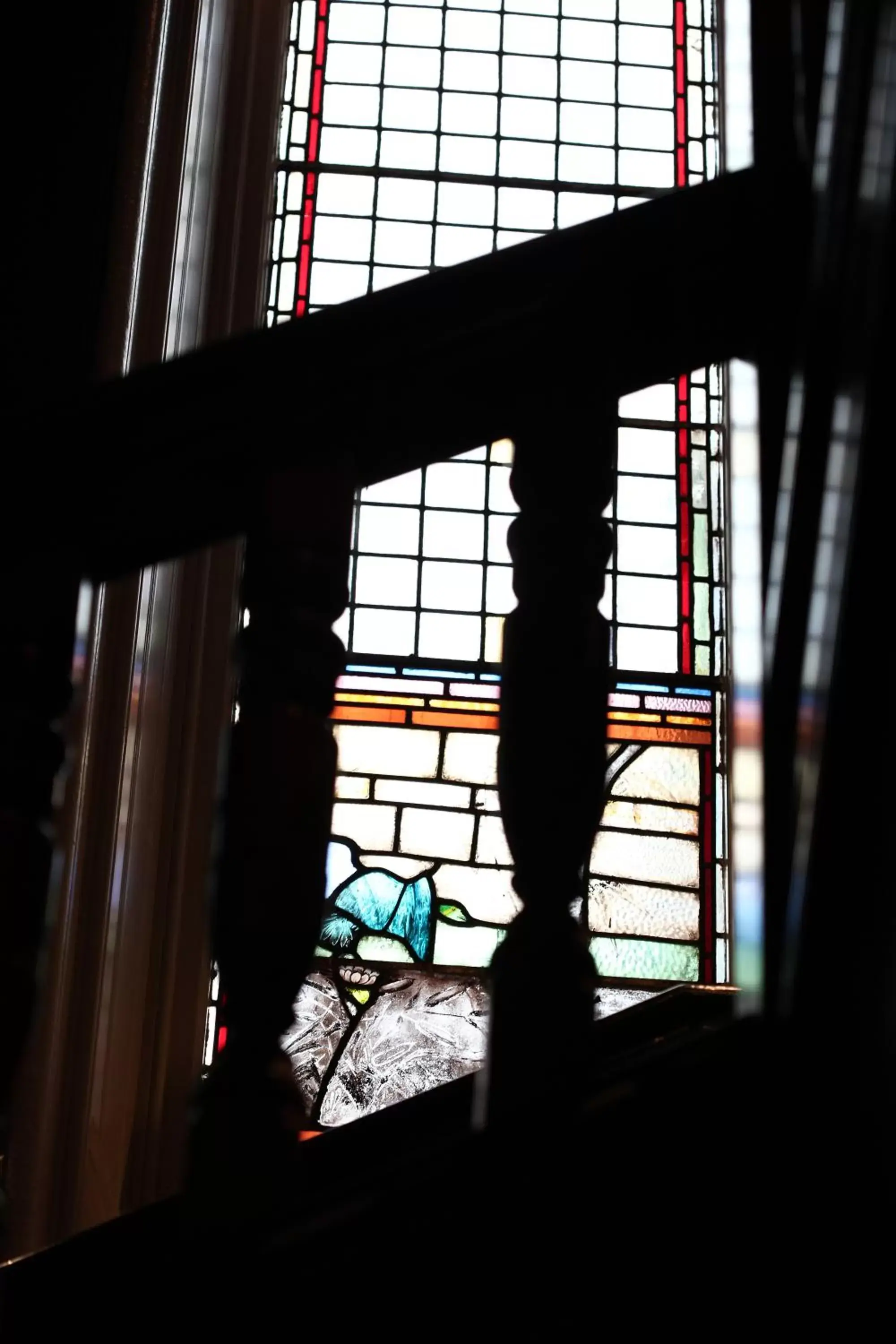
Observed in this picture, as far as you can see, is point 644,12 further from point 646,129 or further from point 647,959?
point 647,959

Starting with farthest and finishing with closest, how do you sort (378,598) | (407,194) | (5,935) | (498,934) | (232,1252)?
(407,194) < (378,598) < (498,934) < (5,935) < (232,1252)

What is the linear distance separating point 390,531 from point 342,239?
2.75 ft

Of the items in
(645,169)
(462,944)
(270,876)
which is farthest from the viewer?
(645,169)

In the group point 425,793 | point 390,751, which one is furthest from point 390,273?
point 425,793

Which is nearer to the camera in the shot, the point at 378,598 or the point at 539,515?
the point at 539,515

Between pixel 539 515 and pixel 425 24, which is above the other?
pixel 425 24

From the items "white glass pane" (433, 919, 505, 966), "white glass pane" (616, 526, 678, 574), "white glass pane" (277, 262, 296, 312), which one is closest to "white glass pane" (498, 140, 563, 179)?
"white glass pane" (277, 262, 296, 312)

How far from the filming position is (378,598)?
3.91 metres

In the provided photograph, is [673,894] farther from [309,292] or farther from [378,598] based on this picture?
[309,292]

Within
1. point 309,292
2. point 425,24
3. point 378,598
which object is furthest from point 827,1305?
point 425,24

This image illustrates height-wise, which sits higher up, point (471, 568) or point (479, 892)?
point (471, 568)

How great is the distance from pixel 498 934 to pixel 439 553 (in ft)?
3.22

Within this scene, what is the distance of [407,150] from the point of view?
4.36 m

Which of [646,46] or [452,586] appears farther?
[646,46]
